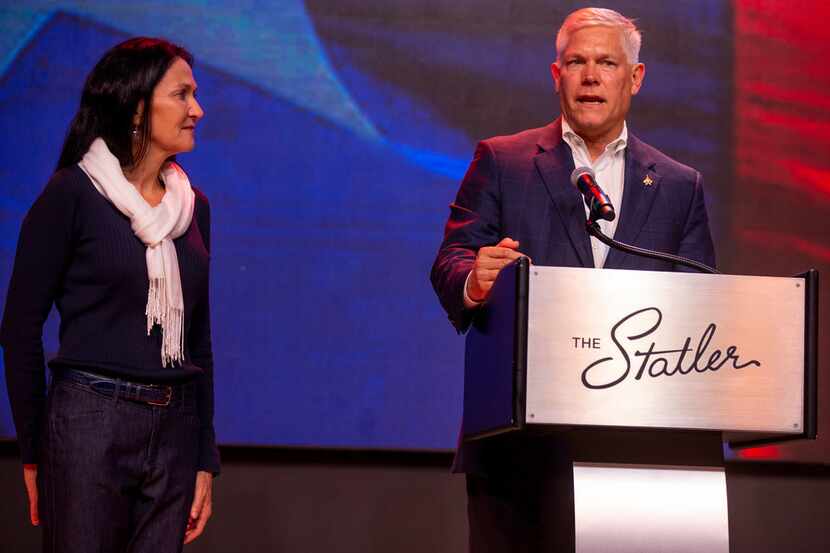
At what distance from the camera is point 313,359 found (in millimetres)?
3645

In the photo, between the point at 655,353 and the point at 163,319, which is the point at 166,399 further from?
the point at 655,353

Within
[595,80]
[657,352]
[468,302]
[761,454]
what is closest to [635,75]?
[595,80]

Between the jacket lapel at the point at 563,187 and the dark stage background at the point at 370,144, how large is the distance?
4.86ft

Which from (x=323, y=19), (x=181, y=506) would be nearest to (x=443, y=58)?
(x=323, y=19)

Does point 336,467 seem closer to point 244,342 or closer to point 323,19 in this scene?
point 244,342

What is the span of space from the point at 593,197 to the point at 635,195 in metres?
0.40

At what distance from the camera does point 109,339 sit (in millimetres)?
1919

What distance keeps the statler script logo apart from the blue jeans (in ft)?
2.85

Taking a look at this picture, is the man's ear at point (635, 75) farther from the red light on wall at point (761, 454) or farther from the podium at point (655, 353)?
the red light on wall at point (761, 454)

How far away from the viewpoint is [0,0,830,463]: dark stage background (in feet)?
11.9

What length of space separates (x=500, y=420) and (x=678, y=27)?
8.43 ft

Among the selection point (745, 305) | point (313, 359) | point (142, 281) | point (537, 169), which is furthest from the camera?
point (313, 359)

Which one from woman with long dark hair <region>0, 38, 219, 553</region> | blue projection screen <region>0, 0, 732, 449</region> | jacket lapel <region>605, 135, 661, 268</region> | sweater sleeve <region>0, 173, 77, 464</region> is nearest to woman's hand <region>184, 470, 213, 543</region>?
woman with long dark hair <region>0, 38, 219, 553</region>

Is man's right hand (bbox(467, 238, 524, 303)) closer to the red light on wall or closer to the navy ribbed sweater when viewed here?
the navy ribbed sweater
